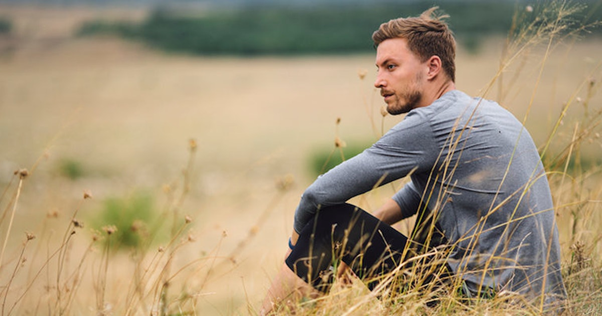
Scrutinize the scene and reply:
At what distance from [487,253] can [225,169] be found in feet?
49.3

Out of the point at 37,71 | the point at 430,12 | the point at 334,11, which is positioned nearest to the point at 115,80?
the point at 37,71

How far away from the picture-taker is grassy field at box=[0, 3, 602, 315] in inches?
84.7

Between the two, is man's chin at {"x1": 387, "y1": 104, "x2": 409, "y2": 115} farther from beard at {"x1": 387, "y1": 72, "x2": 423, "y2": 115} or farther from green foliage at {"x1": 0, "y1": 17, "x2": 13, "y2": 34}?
green foliage at {"x1": 0, "y1": 17, "x2": 13, "y2": 34}

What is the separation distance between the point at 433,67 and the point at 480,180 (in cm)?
43

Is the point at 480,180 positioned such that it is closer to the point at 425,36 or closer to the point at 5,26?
the point at 425,36

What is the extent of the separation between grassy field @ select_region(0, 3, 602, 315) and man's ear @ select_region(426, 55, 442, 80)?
0.21m

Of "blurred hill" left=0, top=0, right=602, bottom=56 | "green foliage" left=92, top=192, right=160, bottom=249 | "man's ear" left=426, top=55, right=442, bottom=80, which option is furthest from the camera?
"blurred hill" left=0, top=0, right=602, bottom=56

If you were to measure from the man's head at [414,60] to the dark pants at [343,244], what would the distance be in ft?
1.39

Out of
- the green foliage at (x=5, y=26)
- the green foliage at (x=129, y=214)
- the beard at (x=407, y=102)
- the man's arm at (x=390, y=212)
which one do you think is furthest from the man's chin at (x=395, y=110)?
the green foliage at (x=5, y=26)

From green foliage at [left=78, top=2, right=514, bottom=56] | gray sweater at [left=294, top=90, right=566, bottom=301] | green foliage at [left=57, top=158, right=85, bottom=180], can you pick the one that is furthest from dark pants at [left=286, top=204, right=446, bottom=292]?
green foliage at [left=78, top=2, right=514, bottom=56]

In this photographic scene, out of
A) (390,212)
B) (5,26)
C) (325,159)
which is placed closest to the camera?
(390,212)

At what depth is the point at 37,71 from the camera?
34.1m

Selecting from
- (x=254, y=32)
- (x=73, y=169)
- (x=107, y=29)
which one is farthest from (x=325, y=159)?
(x=107, y=29)

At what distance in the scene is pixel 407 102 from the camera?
194cm
